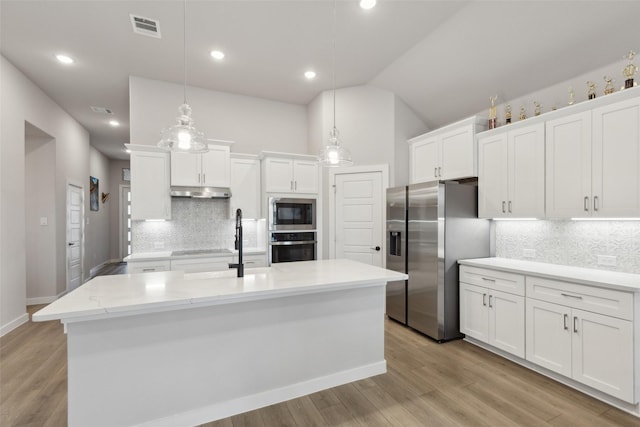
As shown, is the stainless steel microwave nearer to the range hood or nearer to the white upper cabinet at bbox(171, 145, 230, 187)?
the range hood

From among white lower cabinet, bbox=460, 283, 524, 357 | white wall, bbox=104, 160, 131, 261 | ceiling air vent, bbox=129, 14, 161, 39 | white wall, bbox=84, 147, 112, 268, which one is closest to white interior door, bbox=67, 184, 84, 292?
white wall, bbox=84, 147, 112, 268

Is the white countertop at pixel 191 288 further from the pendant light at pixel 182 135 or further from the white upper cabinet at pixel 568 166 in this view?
the white upper cabinet at pixel 568 166

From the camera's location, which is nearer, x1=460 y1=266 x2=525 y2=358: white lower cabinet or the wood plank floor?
the wood plank floor

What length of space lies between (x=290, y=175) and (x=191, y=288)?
262 centimetres

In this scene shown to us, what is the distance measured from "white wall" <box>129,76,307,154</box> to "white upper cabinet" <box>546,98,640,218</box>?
3.48 metres

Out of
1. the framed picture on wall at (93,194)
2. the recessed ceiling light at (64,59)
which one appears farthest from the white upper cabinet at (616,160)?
the framed picture on wall at (93,194)

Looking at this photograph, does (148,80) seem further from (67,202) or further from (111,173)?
(111,173)

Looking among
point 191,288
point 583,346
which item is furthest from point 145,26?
point 583,346

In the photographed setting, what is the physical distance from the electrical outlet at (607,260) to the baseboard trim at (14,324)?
21.1ft

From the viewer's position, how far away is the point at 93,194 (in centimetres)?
695

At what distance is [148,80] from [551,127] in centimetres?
492

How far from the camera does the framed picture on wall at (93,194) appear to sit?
22.0 ft

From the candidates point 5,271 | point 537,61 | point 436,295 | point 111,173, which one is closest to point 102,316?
point 436,295

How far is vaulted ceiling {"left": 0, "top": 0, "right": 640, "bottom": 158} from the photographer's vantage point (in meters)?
2.65
